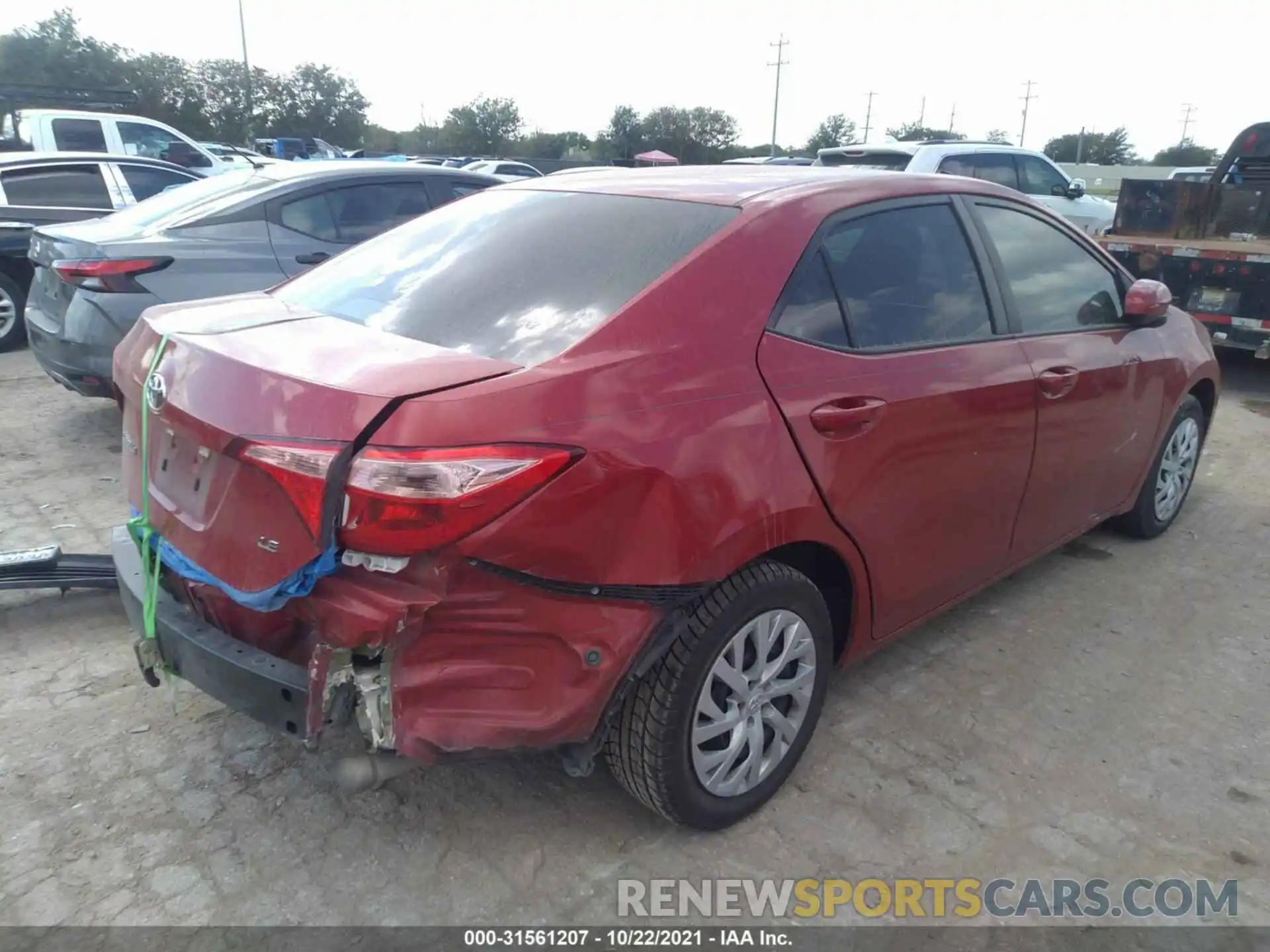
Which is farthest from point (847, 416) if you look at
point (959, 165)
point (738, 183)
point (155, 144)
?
point (155, 144)

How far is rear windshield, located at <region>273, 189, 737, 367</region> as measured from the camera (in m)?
2.32

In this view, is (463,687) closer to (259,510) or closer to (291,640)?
(291,640)

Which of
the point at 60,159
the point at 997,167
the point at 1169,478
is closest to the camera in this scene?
the point at 1169,478

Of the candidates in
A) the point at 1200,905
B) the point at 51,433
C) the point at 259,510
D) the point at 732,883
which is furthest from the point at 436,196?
the point at 1200,905

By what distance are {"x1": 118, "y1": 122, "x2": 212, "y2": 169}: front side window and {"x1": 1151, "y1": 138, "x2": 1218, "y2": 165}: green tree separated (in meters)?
56.9

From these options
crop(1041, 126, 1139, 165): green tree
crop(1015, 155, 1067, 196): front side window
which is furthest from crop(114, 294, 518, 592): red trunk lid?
crop(1041, 126, 1139, 165): green tree

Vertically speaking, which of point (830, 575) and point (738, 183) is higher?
point (738, 183)

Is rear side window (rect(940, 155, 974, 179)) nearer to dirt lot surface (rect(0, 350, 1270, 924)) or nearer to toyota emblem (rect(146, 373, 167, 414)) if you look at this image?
dirt lot surface (rect(0, 350, 1270, 924))

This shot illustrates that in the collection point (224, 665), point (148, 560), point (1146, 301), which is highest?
point (1146, 301)

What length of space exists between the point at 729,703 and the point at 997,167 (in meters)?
10.1

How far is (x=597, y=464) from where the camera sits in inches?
80.0

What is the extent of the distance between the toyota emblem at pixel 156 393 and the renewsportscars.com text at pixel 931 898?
1.64m

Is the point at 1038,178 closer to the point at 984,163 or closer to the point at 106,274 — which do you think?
the point at 984,163

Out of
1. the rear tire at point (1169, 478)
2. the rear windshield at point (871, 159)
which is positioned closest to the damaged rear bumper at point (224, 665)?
the rear tire at point (1169, 478)
